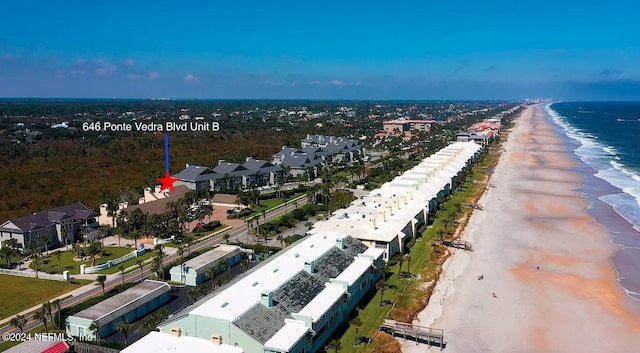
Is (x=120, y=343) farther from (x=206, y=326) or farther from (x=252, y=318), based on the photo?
(x=252, y=318)

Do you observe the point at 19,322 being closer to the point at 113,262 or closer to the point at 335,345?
the point at 113,262

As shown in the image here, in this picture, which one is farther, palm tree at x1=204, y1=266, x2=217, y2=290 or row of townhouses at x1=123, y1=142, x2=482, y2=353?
A: palm tree at x1=204, y1=266, x2=217, y2=290

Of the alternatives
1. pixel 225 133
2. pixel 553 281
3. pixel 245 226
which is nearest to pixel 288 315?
pixel 553 281

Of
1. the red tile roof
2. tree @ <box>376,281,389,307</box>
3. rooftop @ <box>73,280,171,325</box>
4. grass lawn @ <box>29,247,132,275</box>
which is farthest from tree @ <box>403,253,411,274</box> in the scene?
grass lawn @ <box>29,247,132,275</box>

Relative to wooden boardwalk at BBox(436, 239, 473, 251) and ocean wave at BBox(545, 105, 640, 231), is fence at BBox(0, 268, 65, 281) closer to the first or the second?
wooden boardwalk at BBox(436, 239, 473, 251)

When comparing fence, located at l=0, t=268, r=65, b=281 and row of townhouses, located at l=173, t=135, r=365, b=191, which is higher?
row of townhouses, located at l=173, t=135, r=365, b=191

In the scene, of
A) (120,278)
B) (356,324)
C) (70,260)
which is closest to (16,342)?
(120,278)
